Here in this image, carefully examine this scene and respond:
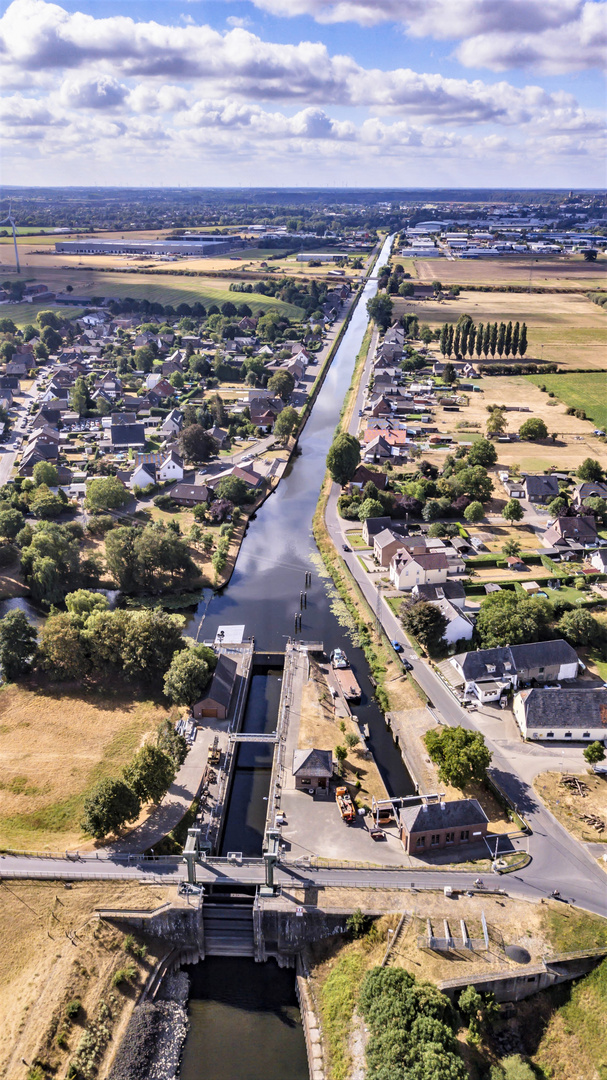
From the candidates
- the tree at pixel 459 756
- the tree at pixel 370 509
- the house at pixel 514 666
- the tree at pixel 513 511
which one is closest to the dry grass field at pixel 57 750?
the tree at pixel 459 756

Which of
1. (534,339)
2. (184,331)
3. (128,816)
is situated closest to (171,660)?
(128,816)

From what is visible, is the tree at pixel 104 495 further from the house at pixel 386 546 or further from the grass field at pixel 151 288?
the grass field at pixel 151 288

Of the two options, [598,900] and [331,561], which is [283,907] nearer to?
[598,900]

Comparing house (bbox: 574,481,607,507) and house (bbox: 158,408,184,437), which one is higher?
house (bbox: 158,408,184,437)

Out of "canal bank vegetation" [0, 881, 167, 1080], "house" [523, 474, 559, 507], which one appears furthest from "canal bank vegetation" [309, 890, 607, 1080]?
"house" [523, 474, 559, 507]

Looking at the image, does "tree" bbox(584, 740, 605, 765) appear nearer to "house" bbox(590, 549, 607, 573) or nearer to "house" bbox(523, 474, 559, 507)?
"house" bbox(590, 549, 607, 573)

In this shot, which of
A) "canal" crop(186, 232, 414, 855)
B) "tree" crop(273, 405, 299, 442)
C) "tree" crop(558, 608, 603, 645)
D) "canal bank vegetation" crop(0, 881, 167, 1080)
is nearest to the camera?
"canal bank vegetation" crop(0, 881, 167, 1080)

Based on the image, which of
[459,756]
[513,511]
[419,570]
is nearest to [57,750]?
[459,756]
